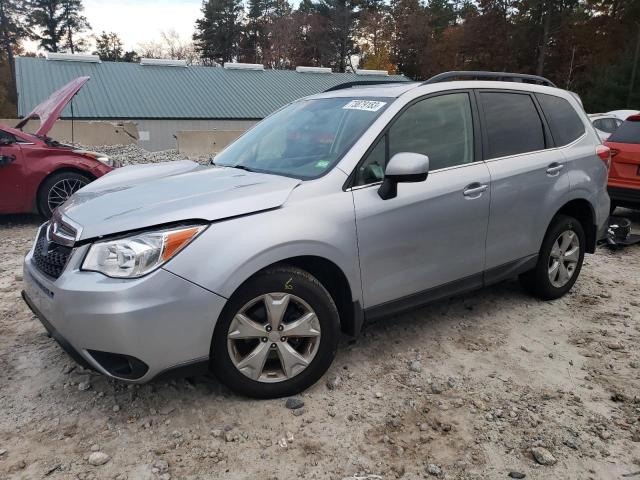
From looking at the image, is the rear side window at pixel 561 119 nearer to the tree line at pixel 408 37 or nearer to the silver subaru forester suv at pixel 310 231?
the silver subaru forester suv at pixel 310 231

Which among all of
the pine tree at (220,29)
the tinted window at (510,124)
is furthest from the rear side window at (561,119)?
the pine tree at (220,29)

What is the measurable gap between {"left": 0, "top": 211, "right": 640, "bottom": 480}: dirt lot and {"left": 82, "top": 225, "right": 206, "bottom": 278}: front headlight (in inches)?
35.0

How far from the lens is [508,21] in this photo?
4122 centimetres

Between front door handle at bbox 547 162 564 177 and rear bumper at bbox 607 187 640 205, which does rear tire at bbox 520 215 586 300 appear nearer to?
front door handle at bbox 547 162 564 177

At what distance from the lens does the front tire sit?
2.61 meters

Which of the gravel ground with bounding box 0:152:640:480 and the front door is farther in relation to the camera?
the front door

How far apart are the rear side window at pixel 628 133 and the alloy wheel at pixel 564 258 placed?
11.9 feet

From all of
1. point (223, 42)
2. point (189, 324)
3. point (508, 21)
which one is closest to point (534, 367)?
point (189, 324)

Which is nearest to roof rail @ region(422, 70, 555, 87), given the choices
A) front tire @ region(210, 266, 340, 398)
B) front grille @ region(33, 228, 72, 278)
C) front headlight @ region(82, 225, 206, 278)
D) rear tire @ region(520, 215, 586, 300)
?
rear tire @ region(520, 215, 586, 300)

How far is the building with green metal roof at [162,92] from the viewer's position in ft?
100

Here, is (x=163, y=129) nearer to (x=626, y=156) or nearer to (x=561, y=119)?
(x=626, y=156)

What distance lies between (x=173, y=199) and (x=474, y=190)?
6.66 ft

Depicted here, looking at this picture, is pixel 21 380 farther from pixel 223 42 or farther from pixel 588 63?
pixel 223 42

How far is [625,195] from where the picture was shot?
6852 mm
